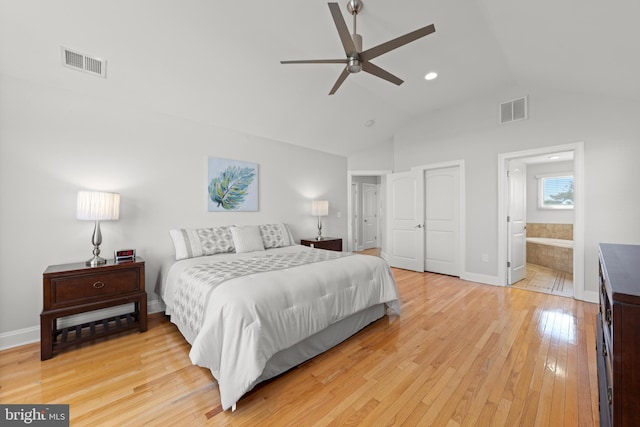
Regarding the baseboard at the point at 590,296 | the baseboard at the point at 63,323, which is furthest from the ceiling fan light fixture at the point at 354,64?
the baseboard at the point at 590,296

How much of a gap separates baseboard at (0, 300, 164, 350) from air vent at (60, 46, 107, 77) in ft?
7.76

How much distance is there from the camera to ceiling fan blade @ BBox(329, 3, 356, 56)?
175cm

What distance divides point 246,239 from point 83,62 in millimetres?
2329

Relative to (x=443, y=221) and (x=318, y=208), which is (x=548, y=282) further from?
(x=318, y=208)

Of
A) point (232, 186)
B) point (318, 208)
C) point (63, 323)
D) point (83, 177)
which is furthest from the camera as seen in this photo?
point (318, 208)

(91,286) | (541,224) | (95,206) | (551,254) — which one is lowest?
(551,254)

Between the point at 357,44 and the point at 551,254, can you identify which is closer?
the point at 357,44

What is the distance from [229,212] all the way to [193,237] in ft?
2.47

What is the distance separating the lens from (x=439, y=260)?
4680 millimetres

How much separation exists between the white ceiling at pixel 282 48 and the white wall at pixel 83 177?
20 cm

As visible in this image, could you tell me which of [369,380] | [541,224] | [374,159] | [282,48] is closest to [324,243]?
[374,159]

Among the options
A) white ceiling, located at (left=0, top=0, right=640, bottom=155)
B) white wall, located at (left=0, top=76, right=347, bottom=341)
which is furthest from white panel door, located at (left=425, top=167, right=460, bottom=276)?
white wall, located at (left=0, top=76, right=347, bottom=341)

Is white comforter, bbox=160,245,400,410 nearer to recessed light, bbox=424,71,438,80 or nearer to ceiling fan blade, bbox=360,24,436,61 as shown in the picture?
ceiling fan blade, bbox=360,24,436,61

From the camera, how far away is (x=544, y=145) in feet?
11.6
